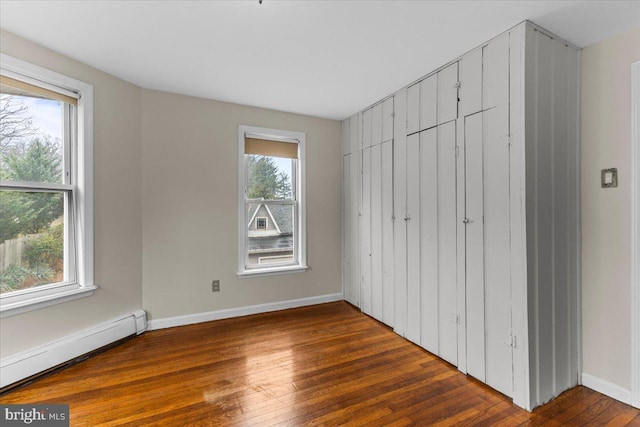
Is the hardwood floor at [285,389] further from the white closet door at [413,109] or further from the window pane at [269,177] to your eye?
the white closet door at [413,109]

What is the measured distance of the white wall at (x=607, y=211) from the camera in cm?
194

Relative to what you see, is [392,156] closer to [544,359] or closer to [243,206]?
[243,206]

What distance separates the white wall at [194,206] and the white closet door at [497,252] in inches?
91.2

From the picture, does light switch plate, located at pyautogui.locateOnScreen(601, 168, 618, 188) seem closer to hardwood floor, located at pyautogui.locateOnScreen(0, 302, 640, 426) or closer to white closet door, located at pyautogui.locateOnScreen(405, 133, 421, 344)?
white closet door, located at pyautogui.locateOnScreen(405, 133, 421, 344)

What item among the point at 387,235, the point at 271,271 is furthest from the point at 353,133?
the point at 271,271

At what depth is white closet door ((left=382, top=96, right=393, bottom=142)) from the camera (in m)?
3.13

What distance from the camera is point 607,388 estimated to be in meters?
2.01

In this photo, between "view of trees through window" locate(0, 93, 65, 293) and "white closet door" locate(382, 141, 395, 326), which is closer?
"view of trees through window" locate(0, 93, 65, 293)

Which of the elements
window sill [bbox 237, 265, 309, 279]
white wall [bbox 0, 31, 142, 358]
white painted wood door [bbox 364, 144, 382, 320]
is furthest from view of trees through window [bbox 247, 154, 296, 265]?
white wall [bbox 0, 31, 142, 358]

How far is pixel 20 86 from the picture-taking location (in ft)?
7.30

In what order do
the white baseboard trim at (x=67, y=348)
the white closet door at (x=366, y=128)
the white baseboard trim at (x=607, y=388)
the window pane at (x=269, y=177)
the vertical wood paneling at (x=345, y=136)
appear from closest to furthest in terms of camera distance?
the white baseboard trim at (x=607, y=388), the white baseboard trim at (x=67, y=348), the white closet door at (x=366, y=128), the window pane at (x=269, y=177), the vertical wood paneling at (x=345, y=136)

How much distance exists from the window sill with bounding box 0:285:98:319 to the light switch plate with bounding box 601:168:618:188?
13.6 ft

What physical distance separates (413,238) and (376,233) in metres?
0.61

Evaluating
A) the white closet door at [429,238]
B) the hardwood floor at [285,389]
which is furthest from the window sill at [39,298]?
the white closet door at [429,238]
